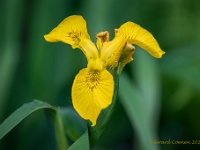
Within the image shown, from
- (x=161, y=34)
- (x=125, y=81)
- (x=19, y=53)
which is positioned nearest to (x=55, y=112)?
(x=125, y=81)

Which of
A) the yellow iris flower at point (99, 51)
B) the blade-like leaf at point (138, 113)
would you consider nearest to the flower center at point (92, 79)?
the yellow iris flower at point (99, 51)

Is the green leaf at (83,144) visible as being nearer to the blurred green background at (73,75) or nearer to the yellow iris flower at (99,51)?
the yellow iris flower at (99,51)

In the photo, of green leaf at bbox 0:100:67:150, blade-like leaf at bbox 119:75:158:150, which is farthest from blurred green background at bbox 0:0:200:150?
green leaf at bbox 0:100:67:150

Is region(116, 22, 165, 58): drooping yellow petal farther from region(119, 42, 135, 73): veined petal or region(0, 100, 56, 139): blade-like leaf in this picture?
region(0, 100, 56, 139): blade-like leaf

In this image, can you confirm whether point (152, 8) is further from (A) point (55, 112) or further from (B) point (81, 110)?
(B) point (81, 110)

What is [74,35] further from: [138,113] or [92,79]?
[138,113]

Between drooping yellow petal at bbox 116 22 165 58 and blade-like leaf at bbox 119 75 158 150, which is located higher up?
drooping yellow petal at bbox 116 22 165 58

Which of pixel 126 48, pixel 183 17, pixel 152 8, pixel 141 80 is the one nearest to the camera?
pixel 126 48
